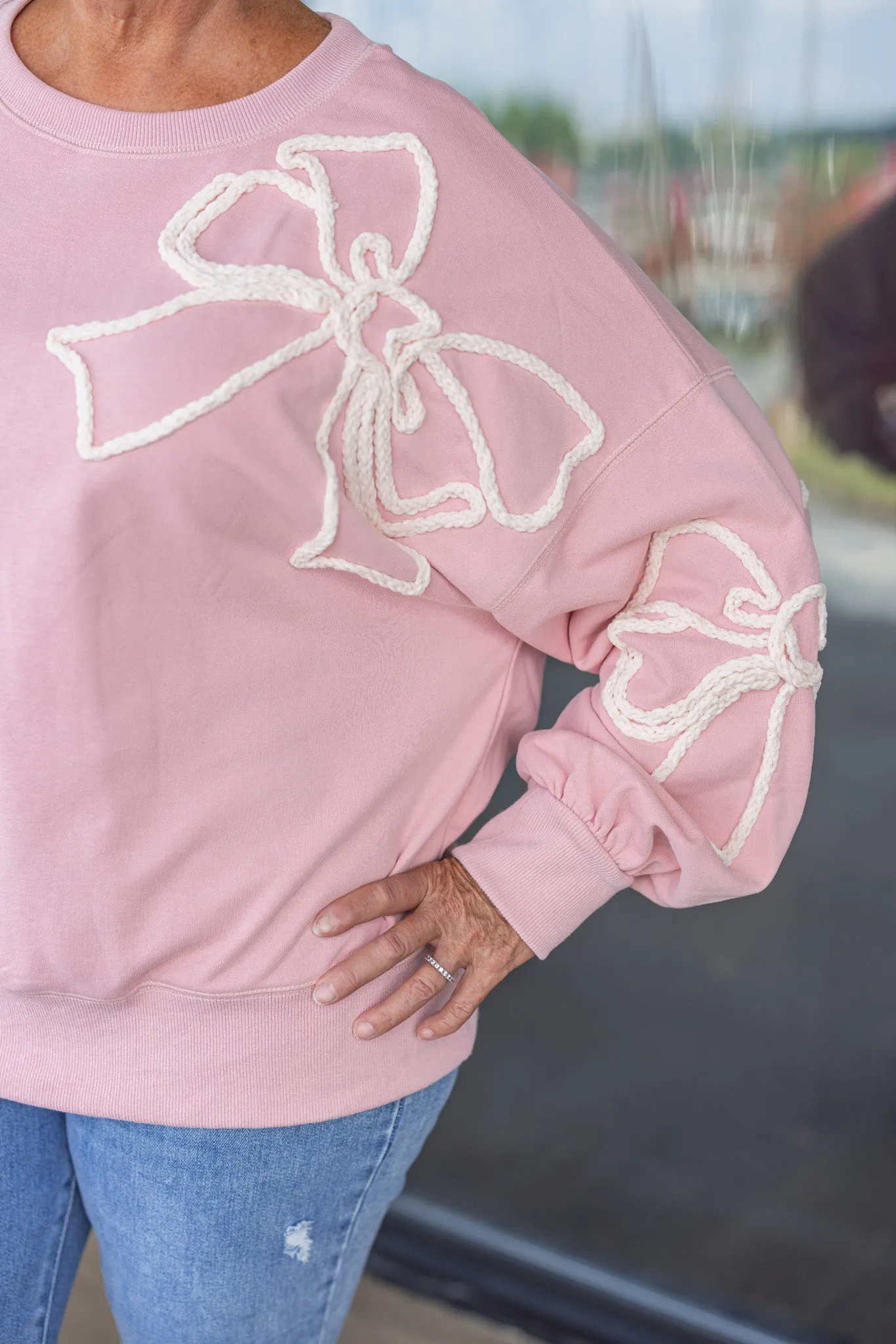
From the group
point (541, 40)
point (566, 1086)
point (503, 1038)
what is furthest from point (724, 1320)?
point (541, 40)

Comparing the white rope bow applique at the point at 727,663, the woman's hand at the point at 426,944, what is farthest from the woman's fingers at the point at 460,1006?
the white rope bow applique at the point at 727,663

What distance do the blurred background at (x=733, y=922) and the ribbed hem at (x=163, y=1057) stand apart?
44.8 inches

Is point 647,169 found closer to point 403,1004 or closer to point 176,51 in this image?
point 176,51

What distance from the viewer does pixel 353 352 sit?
71 cm

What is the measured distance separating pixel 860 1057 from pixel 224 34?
1725 millimetres

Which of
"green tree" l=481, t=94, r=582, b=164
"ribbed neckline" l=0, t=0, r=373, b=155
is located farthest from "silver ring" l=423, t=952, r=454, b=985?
"green tree" l=481, t=94, r=582, b=164

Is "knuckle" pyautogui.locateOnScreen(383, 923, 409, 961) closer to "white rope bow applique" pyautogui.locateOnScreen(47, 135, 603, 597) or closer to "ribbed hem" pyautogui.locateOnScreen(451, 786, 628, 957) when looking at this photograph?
"ribbed hem" pyautogui.locateOnScreen(451, 786, 628, 957)

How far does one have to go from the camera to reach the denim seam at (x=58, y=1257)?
904mm

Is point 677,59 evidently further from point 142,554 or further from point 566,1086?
point 566,1086

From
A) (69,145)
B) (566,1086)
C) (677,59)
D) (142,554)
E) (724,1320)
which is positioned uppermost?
(677,59)

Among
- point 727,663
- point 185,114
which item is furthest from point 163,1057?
point 185,114

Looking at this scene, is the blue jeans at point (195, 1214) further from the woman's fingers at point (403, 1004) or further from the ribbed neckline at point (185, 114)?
the ribbed neckline at point (185, 114)

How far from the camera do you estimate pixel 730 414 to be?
0.80 metres

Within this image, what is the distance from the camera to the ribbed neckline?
710mm
